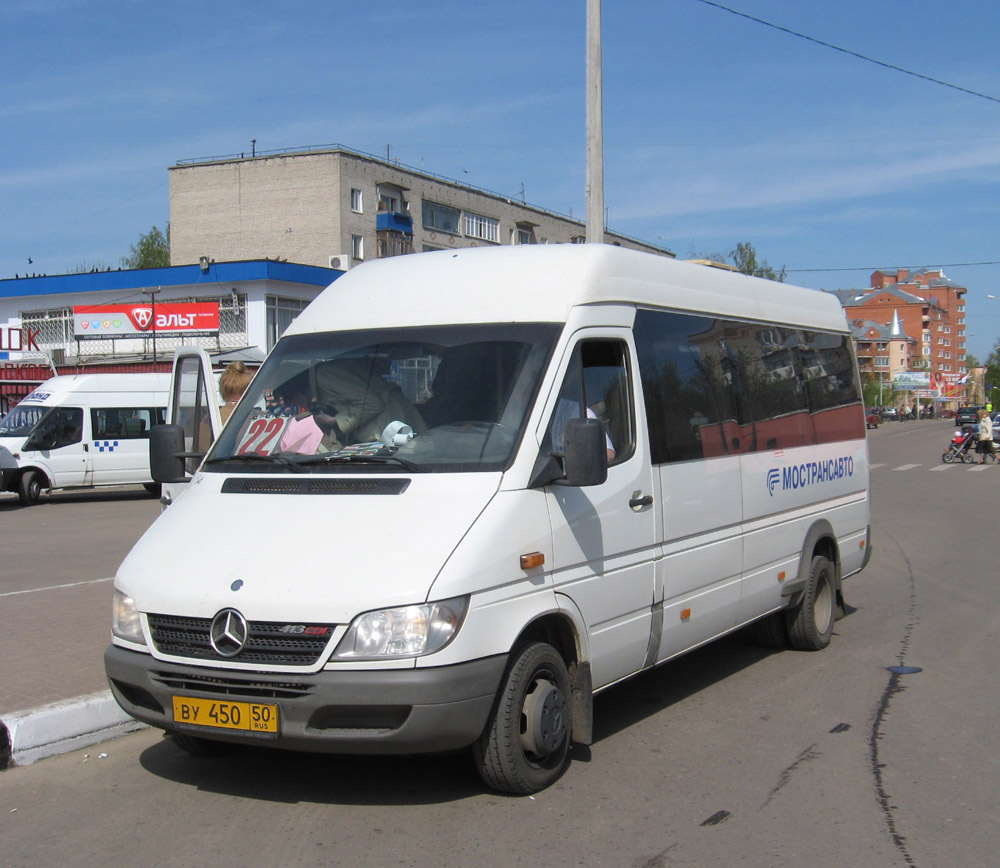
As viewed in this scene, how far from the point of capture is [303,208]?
6203cm

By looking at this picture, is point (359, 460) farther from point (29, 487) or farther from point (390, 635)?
point (29, 487)

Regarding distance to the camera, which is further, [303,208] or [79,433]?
[303,208]

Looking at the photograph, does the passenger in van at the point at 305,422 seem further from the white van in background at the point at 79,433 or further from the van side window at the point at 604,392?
the white van in background at the point at 79,433

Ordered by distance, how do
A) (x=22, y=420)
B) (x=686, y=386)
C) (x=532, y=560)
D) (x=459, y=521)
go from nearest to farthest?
(x=459, y=521)
(x=532, y=560)
(x=686, y=386)
(x=22, y=420)

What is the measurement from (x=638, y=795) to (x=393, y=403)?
7.13 feet

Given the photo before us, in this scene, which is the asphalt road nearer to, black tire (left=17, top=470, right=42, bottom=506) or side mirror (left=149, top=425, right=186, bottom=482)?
side mirror (left=149, top=425, right=186, bottom=482)

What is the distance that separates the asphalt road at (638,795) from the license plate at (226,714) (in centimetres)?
44

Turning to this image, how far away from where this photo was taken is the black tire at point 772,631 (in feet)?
26.9

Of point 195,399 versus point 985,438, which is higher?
point 195,399

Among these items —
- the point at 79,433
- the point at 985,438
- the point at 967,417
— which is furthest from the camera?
the point at 967,417

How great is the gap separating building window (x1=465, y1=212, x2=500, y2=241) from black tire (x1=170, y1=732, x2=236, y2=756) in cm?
6826

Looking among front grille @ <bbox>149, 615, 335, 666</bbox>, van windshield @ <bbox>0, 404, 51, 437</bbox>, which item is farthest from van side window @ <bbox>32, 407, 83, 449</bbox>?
front grille @ <bbox>149, 615, 335, 666</bbox>

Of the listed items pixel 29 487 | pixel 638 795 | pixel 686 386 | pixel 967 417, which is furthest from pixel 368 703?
pixel 967 417

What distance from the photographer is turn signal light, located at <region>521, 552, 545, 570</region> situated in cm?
487
